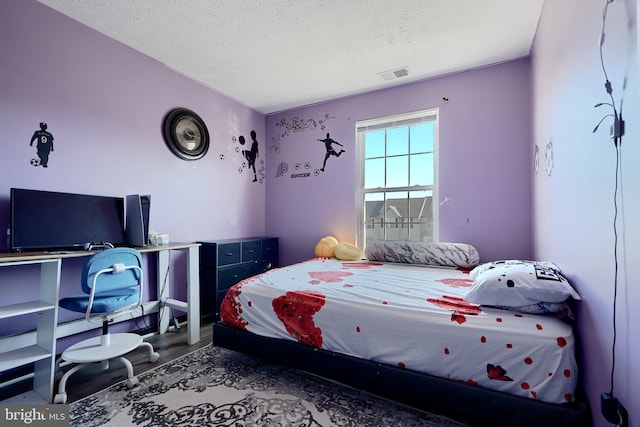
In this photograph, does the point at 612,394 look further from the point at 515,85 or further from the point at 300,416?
the point at 515,85

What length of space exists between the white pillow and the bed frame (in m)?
0.42

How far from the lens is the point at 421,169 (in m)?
3.39

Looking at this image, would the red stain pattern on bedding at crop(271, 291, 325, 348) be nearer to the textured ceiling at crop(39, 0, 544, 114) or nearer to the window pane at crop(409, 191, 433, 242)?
the window pane at crop(409, 191, 433, 242)

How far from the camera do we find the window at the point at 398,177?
334cm

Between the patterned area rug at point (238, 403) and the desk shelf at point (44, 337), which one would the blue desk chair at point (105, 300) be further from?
the patterned area rug at point (238, 403)

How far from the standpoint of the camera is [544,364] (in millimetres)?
1293

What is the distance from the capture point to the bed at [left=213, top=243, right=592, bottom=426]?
130 cm

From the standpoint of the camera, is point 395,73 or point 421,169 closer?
point 395,73

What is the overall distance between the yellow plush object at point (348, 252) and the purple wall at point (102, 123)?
1464mm

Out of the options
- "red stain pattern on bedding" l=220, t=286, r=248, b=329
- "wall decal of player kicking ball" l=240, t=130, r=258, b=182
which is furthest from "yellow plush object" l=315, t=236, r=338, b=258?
"red stain pattern on bedding" l=220, t=286, r=248, b=329

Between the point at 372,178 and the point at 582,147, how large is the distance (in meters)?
2.43

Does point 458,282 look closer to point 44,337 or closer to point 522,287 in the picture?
point 522,287

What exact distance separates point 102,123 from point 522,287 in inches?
131

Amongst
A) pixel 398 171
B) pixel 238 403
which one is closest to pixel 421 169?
pixel 398 171
